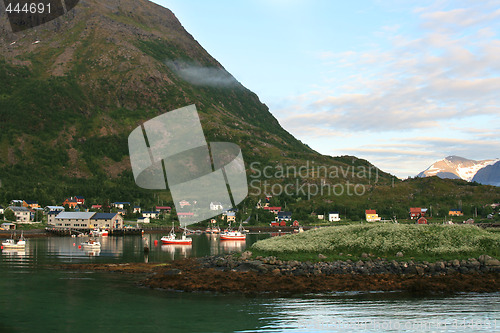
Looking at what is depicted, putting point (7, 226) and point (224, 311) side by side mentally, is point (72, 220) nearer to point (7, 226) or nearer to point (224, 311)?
point (7, 226)

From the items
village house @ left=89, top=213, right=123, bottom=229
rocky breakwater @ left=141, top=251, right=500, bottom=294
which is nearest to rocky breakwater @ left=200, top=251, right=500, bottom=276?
rocky breakwater @ left=141, top=251, right=500, bottom=294

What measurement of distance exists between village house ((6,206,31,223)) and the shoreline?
138279 mm

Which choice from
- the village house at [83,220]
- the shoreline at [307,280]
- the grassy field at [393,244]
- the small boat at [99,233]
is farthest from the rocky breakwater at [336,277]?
the village house at [83,220]

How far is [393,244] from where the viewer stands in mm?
53000

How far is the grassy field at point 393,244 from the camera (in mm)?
51025

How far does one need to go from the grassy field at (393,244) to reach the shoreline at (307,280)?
3.67 meters

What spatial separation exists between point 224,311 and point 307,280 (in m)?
12.4

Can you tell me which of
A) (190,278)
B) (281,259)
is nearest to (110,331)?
(190,278)

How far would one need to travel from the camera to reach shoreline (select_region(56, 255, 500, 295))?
136ft

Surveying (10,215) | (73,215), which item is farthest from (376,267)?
(73,215)

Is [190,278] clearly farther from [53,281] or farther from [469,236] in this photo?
[469,236]

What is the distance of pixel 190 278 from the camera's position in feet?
147

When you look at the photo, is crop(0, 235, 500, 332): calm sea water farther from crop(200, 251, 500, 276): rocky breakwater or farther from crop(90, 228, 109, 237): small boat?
crop(90, 228, 109, 237): small boat

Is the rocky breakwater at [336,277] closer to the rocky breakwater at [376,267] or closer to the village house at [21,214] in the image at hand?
the rocky breakwater at [376,267]
